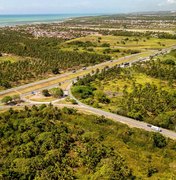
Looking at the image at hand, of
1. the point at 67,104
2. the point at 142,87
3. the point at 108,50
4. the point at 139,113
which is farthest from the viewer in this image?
the point at 108,50

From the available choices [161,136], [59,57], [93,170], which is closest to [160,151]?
[161,136]

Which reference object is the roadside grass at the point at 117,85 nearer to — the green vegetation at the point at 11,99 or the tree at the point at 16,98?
the tree at the point at 16,98

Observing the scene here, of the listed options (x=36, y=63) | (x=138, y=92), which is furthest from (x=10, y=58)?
(x=138, y=92)

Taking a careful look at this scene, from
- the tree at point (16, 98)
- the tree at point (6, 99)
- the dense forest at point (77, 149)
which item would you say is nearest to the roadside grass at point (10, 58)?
the tree at point (16, 98)

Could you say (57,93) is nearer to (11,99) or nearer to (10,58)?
(11,99)

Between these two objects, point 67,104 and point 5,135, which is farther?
point 67,104

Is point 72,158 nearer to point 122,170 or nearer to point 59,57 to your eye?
point 122,170
